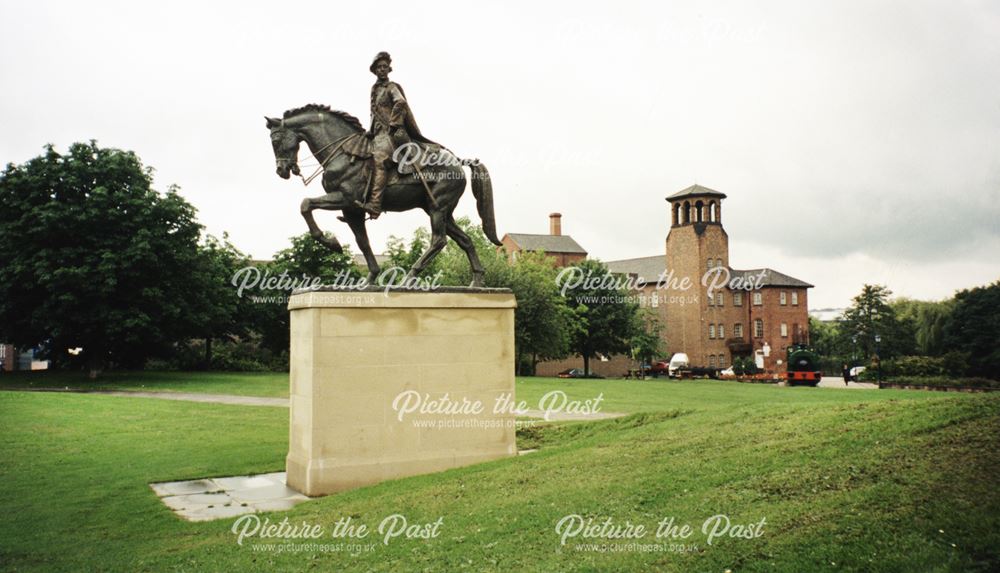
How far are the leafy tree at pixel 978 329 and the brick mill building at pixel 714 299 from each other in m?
20.8

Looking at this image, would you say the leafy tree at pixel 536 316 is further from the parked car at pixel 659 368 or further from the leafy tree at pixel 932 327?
the leafy tree at pixel 932 327

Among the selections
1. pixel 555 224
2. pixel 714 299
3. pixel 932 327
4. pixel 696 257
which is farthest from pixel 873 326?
pixel 555 224

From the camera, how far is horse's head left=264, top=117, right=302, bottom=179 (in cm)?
1174

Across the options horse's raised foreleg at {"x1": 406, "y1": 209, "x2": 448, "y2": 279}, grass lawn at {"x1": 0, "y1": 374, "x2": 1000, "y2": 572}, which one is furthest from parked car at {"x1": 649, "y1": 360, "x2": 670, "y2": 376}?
horse's raised foreleg at {"x1": 406, "y1": 209, "x2": 448, "y2": 279}

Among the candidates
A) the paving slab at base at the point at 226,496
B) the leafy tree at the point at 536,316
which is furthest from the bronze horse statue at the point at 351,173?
the leafy tree at the point at 536,316

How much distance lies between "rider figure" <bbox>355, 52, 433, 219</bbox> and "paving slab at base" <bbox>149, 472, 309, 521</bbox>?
4763 millimetres

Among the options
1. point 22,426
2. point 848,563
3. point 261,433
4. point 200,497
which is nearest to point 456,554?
point 848,563

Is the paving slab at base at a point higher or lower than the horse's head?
lower

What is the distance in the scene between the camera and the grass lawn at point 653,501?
573cm

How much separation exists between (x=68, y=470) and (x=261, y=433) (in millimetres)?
5544

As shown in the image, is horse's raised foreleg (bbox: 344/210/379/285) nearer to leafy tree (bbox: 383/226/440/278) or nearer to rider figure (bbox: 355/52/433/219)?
rider figure (bbox: 355/52/433/219)

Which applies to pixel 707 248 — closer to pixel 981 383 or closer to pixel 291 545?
pixel 981 383

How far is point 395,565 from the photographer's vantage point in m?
6.60

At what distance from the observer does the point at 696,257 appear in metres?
80.9
